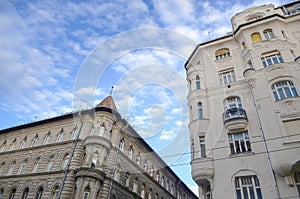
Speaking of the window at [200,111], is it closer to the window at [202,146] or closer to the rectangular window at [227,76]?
the window at [202,146]

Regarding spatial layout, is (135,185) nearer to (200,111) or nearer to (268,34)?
(200,111)

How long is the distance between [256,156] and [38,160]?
79.4ft

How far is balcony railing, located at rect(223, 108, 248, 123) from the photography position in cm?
1775

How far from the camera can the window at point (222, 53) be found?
23.1 metres

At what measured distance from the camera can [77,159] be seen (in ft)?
75.9

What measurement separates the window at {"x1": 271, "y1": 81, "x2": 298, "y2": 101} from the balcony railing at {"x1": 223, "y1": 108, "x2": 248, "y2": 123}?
110 inches

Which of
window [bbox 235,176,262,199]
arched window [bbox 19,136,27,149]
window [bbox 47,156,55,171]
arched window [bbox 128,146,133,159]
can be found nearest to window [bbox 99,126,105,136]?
arched window [bbox 128,146,133,159]

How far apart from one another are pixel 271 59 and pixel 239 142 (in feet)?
27.7

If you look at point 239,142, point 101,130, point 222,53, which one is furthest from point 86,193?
point 222,53

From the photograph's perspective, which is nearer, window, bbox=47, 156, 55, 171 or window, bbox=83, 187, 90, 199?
window, bbox=83, 187, 90, 199

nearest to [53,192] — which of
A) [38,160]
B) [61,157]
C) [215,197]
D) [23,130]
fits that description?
[61,157]

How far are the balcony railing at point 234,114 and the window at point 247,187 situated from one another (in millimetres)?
4706

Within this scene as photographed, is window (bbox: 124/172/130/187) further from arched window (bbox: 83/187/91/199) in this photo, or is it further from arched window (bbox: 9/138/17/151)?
arched window (bbox: 9/138/17/151)

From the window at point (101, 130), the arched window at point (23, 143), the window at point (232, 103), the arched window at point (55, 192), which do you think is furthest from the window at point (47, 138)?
the window at point (232, 103)
